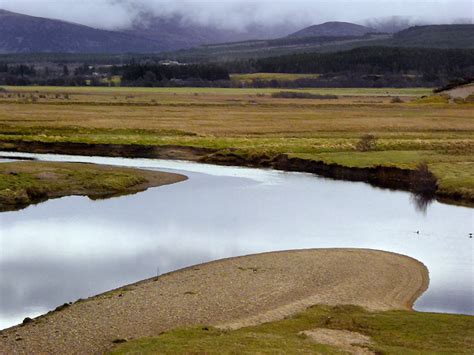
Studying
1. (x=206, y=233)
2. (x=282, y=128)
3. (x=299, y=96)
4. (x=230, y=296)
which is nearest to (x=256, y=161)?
(x=282, y=128)

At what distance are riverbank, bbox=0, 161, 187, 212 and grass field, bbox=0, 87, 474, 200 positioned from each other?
15275 mm

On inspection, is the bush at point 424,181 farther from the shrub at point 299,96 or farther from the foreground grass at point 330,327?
the shrub at point 299,96

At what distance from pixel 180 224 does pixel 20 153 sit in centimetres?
3489

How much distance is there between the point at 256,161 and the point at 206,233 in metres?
29.4

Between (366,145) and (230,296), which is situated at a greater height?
(366,145)

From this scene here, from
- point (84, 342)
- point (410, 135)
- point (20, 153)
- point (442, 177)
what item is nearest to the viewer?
point (84, 342)

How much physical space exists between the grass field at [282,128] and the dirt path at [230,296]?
64.3 ft

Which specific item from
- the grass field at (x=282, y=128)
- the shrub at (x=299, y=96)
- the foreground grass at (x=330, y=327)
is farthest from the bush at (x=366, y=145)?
the shrub at (x=299, y=96)

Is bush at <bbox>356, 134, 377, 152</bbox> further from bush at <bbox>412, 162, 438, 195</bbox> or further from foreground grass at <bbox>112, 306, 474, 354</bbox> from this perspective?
foreground grass at <bbox>112, 306, 474, 354</bbox>

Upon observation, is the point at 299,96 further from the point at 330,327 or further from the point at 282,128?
the point at 330,327

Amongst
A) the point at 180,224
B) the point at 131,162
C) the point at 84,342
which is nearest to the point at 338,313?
the point at 84,342

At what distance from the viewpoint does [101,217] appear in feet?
137

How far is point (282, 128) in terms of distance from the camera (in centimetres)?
8644

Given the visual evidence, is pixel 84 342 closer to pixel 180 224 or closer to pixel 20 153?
pixel 180 224
